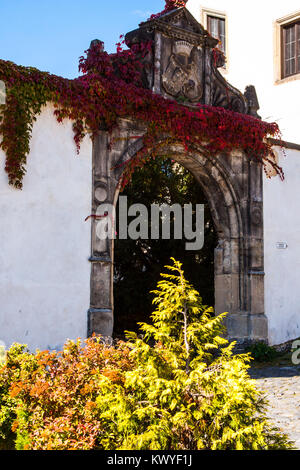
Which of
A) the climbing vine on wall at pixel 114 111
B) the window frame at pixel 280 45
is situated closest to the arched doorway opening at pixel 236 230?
the climbing vine on wall at pixel 114 111

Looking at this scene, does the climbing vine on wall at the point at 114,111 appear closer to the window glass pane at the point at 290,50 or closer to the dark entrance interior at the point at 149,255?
the dark entrance interior at the point at 149,255

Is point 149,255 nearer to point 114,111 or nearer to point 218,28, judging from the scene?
point 114,111

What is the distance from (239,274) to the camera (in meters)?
9.79

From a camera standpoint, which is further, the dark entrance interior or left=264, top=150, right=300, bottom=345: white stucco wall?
the dark entrance interior

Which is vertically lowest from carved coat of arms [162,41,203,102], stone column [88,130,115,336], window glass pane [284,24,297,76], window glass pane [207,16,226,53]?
stone column [88,130,115,336]

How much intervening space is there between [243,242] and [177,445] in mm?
6498

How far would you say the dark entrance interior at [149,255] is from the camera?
1267 centimetres

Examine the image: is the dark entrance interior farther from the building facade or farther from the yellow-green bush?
the yellow-green bush

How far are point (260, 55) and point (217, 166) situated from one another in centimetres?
578

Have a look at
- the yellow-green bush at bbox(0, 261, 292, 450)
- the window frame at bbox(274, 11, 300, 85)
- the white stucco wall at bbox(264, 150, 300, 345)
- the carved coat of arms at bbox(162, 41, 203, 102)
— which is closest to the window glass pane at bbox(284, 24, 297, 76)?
the window frame at bbox(274, 11, 300, 85)

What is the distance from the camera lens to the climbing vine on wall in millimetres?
7406

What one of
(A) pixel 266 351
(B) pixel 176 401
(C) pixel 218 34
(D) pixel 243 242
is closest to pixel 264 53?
(C) pixel 218 34

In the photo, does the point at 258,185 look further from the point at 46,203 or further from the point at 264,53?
the point at 264,53

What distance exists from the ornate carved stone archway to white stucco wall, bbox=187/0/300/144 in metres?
3.30
